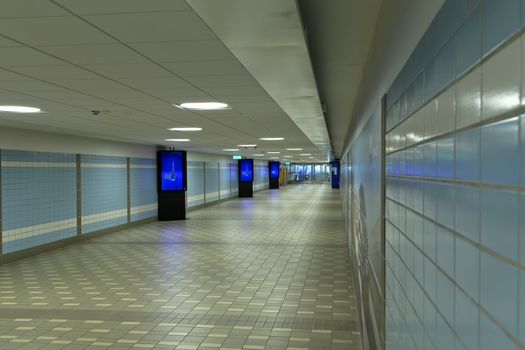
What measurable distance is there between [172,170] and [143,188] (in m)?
1.06

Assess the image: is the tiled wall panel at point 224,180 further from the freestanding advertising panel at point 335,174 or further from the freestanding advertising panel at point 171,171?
the freestanding advertising panel at point 335,174

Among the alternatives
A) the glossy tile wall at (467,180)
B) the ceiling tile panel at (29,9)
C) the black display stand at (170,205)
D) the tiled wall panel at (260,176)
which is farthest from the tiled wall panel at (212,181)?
the glossy tile wall at (467,180)

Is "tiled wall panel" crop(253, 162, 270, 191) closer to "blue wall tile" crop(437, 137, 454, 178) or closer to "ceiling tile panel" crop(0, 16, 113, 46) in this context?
"ceiling tile panel" crop(0, 16, 113, 46)

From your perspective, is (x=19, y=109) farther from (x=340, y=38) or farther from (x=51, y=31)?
(x=340, y=38)

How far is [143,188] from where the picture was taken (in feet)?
48.5

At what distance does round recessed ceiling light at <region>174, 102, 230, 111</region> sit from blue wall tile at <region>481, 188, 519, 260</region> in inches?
203

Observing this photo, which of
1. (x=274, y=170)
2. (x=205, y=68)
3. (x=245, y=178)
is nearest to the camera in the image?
(x=205, y=68)

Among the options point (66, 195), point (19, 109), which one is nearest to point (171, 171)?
point (66, 195)

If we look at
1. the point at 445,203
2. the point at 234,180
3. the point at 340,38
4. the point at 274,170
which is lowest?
the point at 234,180

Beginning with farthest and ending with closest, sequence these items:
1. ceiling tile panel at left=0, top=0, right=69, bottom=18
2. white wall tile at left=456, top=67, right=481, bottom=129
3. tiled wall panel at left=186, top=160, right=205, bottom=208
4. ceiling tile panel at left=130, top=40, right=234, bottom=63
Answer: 1. tiled wall panel at left=186, top=160, right=205, bottom=208
2. ceiling tile panel at left=130, top=40, right=234, bottom=63
3. ceiling tile panel at left=0, top=0, right=69, bottom=18
4. white wall tile at left=456, top=67, right=481, bottom=129

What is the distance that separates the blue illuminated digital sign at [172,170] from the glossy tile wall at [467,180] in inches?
539

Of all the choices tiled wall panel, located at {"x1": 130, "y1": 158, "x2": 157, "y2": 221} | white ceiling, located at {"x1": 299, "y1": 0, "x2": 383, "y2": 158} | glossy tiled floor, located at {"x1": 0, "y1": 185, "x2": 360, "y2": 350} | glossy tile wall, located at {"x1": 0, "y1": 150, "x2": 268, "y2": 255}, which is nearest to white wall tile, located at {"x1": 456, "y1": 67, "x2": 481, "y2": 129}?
white ceiling, located at {"x1": 299, "y1": 0, "x2": 383, "y2": 158}

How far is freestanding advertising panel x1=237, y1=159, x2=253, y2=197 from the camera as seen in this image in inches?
1110

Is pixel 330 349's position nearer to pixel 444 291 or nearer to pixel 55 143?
pixel 444 291
